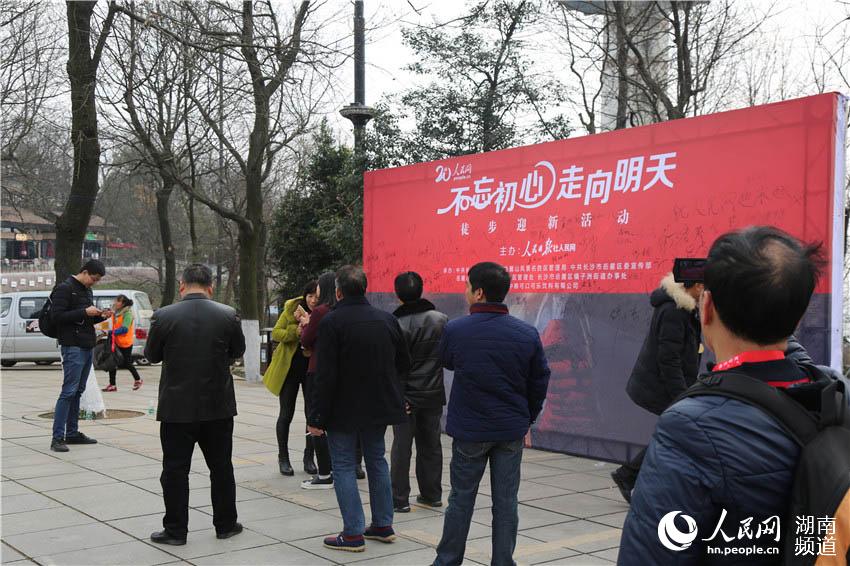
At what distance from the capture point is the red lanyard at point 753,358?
1825mm

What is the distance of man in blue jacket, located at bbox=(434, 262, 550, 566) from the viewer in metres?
4.65

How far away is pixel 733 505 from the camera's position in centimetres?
169

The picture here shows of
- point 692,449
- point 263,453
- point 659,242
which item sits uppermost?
point 659,242

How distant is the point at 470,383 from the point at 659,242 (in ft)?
11.8

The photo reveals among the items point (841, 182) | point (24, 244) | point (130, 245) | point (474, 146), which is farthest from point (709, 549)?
point (24, 244)

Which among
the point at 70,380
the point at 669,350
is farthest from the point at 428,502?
the point at 70,380

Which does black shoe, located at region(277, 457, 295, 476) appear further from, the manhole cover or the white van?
the white van

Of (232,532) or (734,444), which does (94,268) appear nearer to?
(232,532)

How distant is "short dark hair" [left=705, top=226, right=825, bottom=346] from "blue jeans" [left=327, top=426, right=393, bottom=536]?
3.71m

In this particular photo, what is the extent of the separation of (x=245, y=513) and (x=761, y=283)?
517cm

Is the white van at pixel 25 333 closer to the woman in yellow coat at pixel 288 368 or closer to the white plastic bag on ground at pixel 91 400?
the white plastic bag on ground at pixel 91 400

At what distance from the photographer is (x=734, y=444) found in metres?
1.68

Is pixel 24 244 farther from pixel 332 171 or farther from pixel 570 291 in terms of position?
pixel 570 291

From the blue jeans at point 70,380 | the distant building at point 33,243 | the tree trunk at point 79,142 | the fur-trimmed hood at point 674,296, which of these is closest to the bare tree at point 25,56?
the tree trunk at point 79,142
